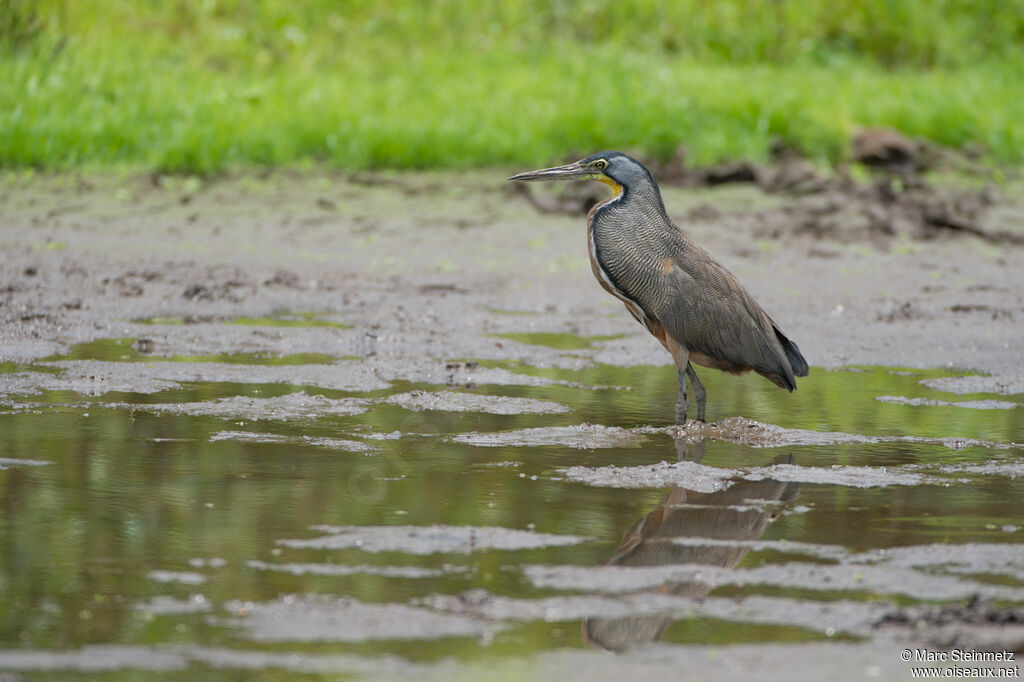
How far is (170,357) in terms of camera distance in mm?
6809

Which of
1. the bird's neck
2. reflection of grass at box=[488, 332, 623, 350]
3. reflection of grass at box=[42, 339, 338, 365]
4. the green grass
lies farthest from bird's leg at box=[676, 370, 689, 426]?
the green grass

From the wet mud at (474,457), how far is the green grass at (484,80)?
66.2 inches

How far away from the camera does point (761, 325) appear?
19.8ft

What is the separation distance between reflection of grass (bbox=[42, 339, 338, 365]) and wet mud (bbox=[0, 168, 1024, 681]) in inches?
1.2

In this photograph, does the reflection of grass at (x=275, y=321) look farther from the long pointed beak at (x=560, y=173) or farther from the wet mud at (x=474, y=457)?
the long pointed beak at (x=560, y=173)

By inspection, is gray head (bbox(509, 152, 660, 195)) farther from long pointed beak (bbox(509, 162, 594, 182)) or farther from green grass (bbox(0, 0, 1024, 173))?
green grass (bbox(0, 0, 1024, 173))

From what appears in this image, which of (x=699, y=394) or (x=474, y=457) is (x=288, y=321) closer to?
(x=699, y=394)

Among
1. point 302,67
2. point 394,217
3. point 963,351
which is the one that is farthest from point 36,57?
point 963,351

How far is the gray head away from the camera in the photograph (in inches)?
238

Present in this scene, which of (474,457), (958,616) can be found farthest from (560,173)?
(958,616)

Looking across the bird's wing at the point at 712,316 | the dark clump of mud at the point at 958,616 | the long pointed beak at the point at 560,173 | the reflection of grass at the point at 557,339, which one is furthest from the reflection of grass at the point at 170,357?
the dark clump of mud at the point at 958,616

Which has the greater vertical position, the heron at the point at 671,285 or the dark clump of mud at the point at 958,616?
the heron at the point at 671,285

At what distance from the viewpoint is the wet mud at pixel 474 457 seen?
341cm

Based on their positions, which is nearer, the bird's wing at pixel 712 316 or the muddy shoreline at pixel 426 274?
the bird's wing at pixel 712 316
